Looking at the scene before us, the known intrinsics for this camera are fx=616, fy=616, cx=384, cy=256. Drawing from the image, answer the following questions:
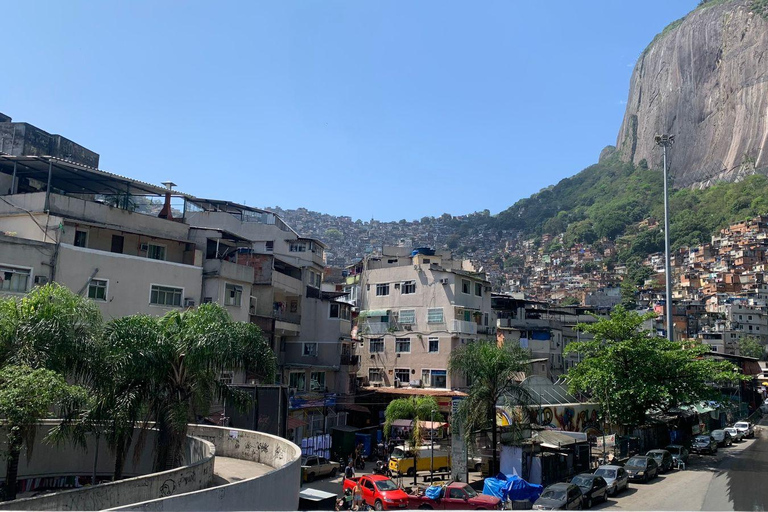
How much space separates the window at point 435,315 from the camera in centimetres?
3947

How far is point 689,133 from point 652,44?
49064mm

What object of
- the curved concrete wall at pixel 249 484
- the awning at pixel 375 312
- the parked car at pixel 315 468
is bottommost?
the parked car at pixel 315 468

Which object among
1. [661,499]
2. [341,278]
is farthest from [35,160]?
[341,278]

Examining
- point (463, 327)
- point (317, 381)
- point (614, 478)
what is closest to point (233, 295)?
point (317, 381)

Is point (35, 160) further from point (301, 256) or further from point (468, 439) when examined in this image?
point (468, 439)

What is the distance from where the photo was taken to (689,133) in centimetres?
15612

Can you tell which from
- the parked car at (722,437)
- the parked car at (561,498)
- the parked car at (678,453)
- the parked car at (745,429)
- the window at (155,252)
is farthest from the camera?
the parked car at (745,429)

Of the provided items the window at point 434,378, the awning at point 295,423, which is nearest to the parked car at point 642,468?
the window at point 434,378

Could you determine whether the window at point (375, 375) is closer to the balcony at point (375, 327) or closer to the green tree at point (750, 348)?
the balcony at point (375, 327)

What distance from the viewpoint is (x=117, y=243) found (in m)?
26.2

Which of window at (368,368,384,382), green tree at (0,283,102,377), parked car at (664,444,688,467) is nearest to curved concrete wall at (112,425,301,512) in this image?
green tree at (0,283,102,377)

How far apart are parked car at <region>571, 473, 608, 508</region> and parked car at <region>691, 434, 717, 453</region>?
14515mm

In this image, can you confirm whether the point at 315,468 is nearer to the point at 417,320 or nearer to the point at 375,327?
the point at 417,320

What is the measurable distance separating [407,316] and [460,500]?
22117mm
